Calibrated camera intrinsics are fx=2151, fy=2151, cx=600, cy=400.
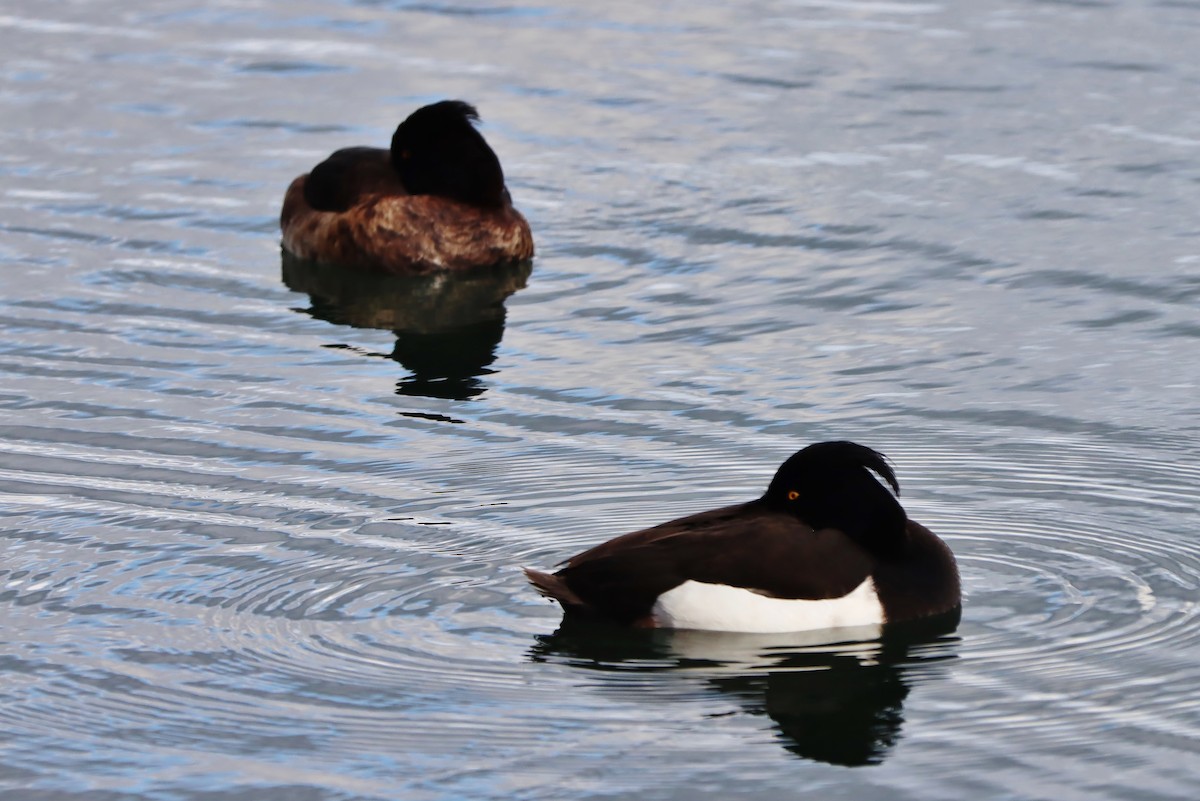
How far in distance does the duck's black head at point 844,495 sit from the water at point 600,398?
0.51 m

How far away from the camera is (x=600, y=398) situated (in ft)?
43.4

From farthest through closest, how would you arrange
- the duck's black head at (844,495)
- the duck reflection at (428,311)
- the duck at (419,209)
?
Answer: the duck at (419,209), the duck reflection at (428,311), the duck's black head at (844,495)

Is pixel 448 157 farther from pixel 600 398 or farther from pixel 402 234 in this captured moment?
pixel 600 398

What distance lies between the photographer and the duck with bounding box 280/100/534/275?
17.0 metres

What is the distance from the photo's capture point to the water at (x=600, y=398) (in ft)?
28.6

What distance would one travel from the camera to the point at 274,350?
1449 centimetres

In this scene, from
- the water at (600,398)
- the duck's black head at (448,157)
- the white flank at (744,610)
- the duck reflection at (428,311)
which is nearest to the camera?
the water at (600,398)

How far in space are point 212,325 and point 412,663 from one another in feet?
20.7

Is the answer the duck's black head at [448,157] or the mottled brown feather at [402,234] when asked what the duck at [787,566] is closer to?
the mottled brown feather at [402,234]

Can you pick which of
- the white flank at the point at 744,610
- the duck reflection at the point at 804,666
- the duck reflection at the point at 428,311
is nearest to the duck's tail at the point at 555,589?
the duck reflection at the point at 804,666

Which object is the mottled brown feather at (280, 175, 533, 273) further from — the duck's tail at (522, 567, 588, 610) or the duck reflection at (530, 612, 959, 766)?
the duck reflection at (530, 612, 959, 766)

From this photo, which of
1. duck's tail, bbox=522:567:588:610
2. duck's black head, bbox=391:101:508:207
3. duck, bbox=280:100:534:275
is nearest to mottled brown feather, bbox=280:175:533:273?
duck, bbox=280:100:534:275

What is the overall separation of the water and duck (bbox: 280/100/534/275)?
351 millimetres

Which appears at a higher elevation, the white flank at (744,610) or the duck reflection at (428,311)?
the duck reflection at (428,311)
